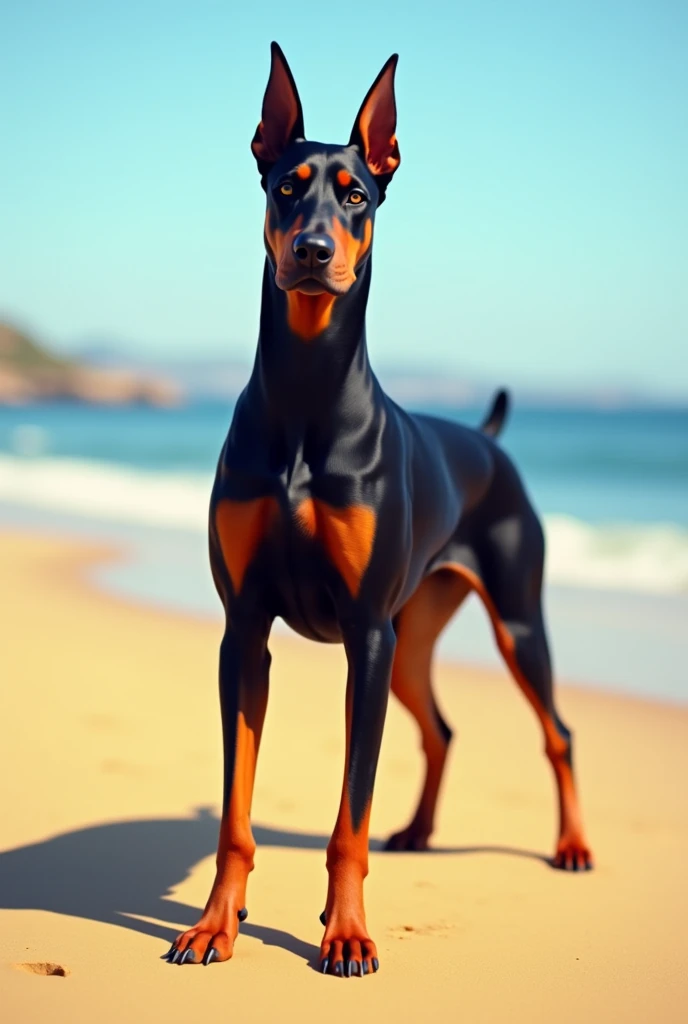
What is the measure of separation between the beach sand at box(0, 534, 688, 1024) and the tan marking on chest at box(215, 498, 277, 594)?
99cm

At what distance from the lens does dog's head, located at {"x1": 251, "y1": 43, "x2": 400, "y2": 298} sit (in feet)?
9.96

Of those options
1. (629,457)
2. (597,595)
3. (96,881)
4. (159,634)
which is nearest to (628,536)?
(597,595)

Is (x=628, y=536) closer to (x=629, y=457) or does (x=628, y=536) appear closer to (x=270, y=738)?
(x=270, y=738)

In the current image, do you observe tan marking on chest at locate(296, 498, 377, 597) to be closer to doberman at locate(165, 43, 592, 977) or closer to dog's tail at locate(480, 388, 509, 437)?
doberman at locate(165, 43, 592, 977)

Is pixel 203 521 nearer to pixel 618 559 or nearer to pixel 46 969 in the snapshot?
pixel 618 559

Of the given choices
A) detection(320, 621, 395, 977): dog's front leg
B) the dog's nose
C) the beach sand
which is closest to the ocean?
the beach sand

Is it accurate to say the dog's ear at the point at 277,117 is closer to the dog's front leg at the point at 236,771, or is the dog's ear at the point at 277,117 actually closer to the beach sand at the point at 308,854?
the dog's front leg at the point at 236,771

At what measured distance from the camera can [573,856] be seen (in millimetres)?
4262

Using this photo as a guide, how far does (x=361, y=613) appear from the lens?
325 cm

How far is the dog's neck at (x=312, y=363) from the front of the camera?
329cm

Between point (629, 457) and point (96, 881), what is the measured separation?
90.6 ft

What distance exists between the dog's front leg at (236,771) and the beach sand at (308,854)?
105mm

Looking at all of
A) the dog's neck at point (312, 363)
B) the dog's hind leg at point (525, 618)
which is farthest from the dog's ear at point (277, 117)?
the dog's hind leg at point (525, 618)

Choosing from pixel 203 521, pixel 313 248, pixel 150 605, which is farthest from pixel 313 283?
pixel 203 521
